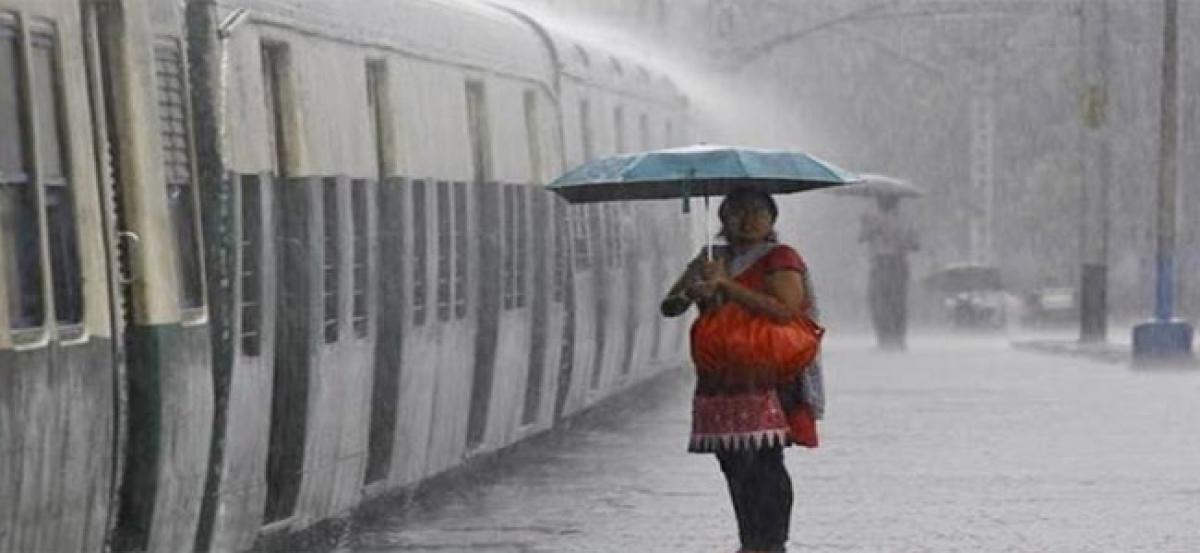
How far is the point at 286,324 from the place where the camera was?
14.5m

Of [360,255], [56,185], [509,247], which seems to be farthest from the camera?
[509,247]

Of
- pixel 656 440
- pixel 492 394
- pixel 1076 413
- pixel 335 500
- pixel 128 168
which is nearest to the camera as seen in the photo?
pixel 128 168

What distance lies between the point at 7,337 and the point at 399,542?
21.2 feet

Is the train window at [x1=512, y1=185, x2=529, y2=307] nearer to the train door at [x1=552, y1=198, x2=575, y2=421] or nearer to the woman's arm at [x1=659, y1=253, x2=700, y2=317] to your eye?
the train door at [x1=552, y1=198, x2=575, y2=421]

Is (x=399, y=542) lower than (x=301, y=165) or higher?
lower

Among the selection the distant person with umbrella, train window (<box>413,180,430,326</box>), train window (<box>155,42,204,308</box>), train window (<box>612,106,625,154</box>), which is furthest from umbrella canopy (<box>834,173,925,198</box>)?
train window (<box>155,42,204,308</box>)

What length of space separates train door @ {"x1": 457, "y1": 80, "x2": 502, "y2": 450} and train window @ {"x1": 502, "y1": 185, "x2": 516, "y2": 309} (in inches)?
12.4

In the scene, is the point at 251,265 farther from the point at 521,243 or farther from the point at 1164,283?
the point at 1164,283

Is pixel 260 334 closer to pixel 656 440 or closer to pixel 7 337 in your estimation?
pixel 7 337

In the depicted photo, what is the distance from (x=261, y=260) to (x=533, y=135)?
25.6 feet

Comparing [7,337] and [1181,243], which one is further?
[1181,243]

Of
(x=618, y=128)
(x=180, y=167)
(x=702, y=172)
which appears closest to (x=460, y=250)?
(x=702, y=172)

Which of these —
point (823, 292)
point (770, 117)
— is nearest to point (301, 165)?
point (770, 117)

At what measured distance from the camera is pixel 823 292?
69.0m
